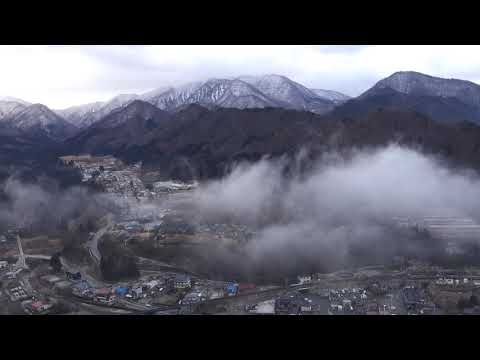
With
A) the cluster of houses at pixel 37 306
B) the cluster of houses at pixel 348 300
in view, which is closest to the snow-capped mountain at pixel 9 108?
the cluster of houses at pixel 37 306

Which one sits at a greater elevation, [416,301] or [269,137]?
[269,137]

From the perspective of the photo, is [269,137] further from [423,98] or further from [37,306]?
[37,306]

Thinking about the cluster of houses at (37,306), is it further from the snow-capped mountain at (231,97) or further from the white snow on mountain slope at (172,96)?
the white snow on mountain slope at (172,96)

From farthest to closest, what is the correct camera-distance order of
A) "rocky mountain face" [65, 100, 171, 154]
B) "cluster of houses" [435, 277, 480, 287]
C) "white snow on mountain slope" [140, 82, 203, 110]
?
"white snow on mountain slope" [140, 82, 203, 110] → "rocky mountain face" [65, 100, 171, 154] → "cluster of houses" [435, 277, 480, 287]

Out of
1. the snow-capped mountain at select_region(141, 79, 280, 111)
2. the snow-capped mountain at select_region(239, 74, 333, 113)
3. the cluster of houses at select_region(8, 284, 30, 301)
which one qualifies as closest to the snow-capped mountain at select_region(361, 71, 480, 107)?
the snow-capped mountain at select_region(239, 74, 333, 113)

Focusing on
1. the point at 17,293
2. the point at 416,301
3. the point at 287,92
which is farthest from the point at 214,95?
the point at 416,301

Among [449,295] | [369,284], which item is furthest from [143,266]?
[449,295]

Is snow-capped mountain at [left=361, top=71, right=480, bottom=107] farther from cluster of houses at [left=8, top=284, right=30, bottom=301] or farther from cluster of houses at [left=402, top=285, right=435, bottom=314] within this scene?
cluster of houses at [left=8, top=284, right=30, bottom=301]

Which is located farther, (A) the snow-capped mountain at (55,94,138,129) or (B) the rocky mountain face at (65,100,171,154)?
(A) the snow-capped mountain at (55,94,138,129)
